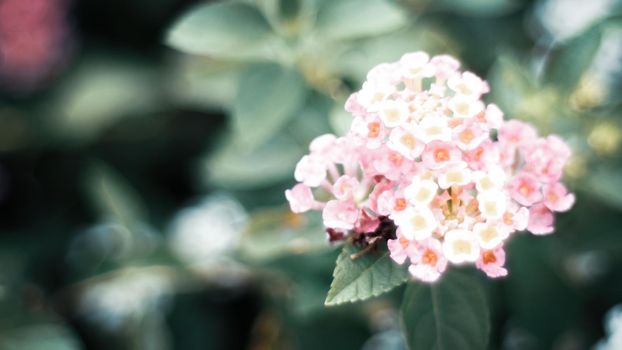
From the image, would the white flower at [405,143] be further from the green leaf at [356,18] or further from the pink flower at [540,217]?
the green leaf at [356,18]

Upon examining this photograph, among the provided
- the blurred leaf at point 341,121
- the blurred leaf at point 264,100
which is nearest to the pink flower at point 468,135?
the blurred leaf at point 341,121

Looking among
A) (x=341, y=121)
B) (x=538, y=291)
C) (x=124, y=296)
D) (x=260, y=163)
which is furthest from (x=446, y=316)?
(x=124, y=296)

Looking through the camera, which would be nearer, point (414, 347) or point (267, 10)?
point (414, 347)

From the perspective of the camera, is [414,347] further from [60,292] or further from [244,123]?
[60,292]

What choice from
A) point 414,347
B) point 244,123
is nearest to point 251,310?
point 244,123

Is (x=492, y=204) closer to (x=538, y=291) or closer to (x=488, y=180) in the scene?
(x=488, y=180)
